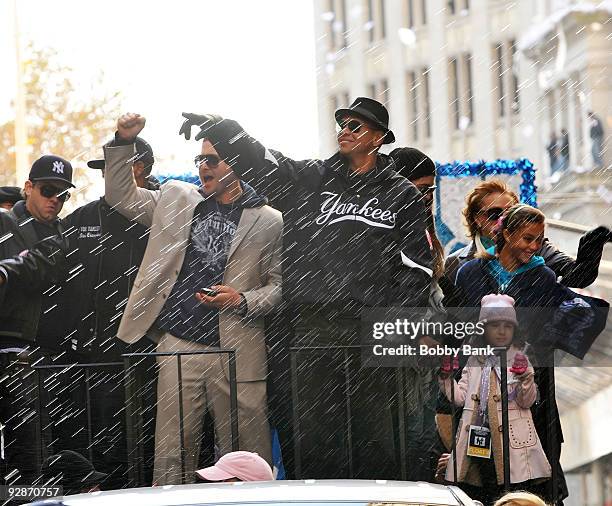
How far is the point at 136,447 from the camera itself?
6.75m

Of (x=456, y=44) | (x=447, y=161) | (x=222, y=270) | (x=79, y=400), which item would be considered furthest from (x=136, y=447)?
(x=456, y=44)

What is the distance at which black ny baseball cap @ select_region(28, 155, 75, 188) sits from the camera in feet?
21.6

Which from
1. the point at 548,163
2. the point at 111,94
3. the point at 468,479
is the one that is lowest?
the point at 468,479

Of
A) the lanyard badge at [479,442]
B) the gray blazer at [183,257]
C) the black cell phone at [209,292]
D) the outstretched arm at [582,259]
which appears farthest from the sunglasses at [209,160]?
the lanyard badge at [479,442]

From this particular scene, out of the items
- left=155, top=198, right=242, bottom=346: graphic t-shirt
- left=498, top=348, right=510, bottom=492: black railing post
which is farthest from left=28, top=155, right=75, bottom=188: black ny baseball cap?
left=498, top=348, right=510, bottom=492: black railing post

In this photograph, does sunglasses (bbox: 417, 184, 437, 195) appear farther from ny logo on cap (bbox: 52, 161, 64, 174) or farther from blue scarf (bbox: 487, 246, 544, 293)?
ny logo on cap (bbox: 52, 161, 64, 174)

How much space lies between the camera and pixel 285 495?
4.33 m

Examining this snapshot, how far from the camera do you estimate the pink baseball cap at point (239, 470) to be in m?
5.61

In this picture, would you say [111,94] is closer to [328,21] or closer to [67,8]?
[67,8]

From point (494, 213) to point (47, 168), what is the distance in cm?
220

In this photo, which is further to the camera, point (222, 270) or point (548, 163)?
point (222, 270)

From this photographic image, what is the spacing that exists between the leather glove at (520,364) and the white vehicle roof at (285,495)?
209 centimetres

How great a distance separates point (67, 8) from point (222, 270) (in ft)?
4.92

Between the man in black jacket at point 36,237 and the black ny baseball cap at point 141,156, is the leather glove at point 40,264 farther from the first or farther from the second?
the black ny baseball cap at point 141,156
